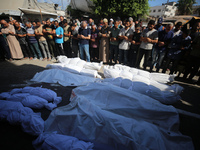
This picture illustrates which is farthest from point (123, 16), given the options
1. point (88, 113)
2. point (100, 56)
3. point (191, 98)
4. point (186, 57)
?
point (88, 113)

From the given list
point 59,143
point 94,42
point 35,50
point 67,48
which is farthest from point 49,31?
point 59,143

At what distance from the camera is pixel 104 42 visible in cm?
465

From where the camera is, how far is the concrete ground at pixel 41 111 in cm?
166

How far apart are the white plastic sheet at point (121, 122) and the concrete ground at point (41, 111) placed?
530 mm

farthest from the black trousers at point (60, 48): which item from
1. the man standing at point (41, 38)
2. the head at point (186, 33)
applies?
the head at point (186, 33)

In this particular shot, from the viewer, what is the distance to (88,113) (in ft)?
5.12

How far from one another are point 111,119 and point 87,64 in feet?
8.81

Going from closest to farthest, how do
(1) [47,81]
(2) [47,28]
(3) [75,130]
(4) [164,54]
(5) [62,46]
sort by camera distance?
(3) [75,130]
(1) [47,81]
(4) [164,54]
(2) [47,28]
(5) [62,46]

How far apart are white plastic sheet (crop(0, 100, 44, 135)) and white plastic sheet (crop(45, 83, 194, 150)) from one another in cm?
14

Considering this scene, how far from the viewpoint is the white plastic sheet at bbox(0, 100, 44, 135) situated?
1612 mm

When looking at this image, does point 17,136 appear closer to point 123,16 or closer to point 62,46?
point 62,46

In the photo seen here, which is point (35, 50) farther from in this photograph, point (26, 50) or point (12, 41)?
point (12, 41)

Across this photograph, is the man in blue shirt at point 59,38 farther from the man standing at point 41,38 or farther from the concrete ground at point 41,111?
the concrete ground at point 41,111

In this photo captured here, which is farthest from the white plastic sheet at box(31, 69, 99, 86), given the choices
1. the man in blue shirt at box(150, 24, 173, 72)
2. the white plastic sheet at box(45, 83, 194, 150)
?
the man in blue shirt at box(150, 24, 173, 72)
